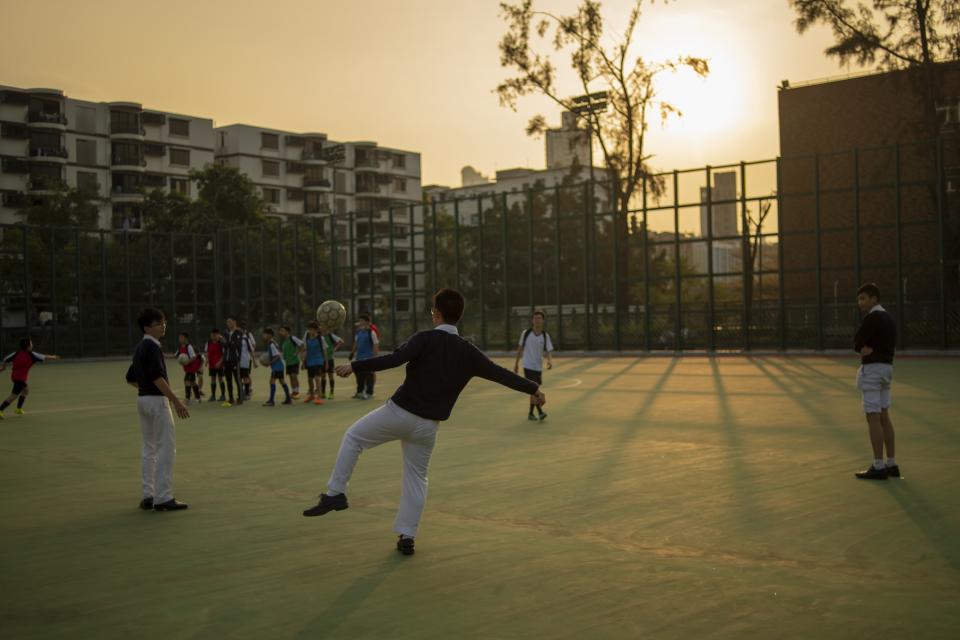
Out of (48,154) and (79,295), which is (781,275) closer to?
(79,295)

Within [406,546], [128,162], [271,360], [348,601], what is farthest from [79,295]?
[348,601]

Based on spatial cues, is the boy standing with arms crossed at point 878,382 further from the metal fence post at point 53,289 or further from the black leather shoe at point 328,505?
the metal fence post at point 53,289

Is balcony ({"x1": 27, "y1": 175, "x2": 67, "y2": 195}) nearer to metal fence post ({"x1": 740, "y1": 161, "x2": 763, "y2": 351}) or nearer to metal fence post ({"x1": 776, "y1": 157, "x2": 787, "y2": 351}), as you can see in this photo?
metal fence post ({"x1": 740, "y1": 161, "x2": 763, "y2": 351})

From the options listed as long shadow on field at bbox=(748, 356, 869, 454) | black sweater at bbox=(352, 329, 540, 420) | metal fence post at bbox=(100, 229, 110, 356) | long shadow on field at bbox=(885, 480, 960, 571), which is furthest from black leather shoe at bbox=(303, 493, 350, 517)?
metal fence post at bbox=(100, 229, 110, 356)

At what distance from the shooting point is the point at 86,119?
8431 centimetres

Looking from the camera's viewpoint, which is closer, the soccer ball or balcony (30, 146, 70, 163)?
the soccer ball

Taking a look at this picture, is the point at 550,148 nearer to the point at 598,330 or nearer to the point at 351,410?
the point at 598,330

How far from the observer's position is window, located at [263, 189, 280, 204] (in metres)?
97.3

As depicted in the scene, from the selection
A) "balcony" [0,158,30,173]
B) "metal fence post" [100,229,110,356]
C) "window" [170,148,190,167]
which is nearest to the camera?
"metal fence post" [100,229,110,356]

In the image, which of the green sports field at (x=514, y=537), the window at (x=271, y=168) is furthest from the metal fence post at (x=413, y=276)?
the window at (x=271, y=168)

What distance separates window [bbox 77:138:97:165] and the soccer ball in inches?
2878

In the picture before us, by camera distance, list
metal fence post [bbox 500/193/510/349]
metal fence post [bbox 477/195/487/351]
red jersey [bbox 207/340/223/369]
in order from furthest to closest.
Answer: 1. metal fence post [bbox 477/195/487/351]
2. metal fence post [bbox 500/193/510/349]
3. red jersey [bbox 207/340/223/369]

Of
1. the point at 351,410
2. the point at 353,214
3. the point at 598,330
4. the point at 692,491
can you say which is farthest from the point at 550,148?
the point at 692,491

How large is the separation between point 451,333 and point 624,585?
2273mm
